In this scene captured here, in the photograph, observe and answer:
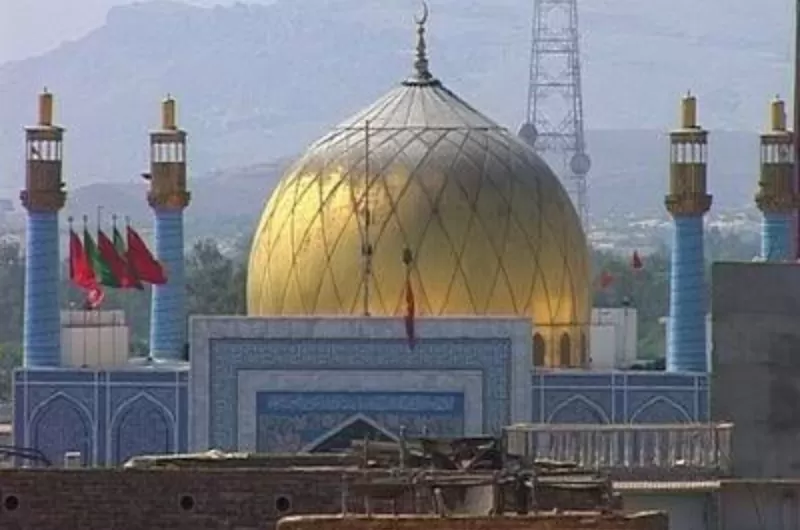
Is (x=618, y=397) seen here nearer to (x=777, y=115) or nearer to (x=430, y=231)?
(x=430, y=231)

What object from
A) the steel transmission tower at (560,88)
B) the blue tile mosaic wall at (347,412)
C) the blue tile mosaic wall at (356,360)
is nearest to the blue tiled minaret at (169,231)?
the blue tile mosaic wall at (356,360)

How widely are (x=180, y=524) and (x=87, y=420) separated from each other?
2757cm

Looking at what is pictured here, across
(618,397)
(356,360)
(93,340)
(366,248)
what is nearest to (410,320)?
(356,360)

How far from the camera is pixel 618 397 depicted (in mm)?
40938

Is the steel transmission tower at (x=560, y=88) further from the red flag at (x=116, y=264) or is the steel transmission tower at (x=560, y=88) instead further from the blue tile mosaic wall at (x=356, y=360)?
the blue tile mosaic wall at (x=356, y=360)

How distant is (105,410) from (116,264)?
3.23 meters

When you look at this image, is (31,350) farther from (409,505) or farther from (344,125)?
(409,505)

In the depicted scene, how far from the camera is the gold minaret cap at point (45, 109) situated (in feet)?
144

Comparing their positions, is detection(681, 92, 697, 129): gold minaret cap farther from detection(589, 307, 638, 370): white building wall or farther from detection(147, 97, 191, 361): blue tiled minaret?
detection(147, 97, 191, 361): blue tiled minaret

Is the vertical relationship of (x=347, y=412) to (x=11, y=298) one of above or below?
below

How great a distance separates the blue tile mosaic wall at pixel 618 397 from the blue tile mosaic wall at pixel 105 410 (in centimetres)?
351

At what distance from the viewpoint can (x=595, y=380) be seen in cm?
4081

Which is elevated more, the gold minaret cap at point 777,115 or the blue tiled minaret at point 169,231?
the gold minaret cap at point 777,115

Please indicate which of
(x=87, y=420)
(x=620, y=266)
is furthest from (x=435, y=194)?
(x=620, y=266)
